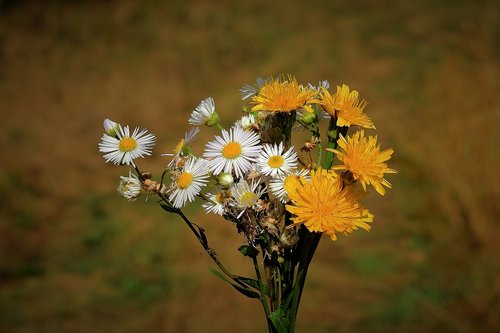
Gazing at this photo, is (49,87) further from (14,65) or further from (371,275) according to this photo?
(371,275)

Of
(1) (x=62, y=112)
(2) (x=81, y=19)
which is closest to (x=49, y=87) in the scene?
(1) (x=62, y=112)

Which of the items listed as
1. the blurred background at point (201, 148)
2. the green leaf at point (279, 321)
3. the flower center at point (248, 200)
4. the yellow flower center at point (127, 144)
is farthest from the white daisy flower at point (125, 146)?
the blurred background at point (201, 148)

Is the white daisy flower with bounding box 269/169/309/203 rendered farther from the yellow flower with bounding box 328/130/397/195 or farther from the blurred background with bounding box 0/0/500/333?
the blurred background with bounding box 0/0/500/333

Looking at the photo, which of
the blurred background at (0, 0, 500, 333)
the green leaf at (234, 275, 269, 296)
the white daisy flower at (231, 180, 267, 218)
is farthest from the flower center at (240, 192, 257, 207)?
the blurred background at (0, 0, 500, 333)

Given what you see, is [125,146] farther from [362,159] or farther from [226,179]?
[362,159]

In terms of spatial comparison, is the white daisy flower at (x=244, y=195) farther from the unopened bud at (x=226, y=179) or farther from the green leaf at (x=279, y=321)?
the green leaf at (x=279, y=321)

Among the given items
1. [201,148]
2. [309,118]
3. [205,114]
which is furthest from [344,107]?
[201,148]
